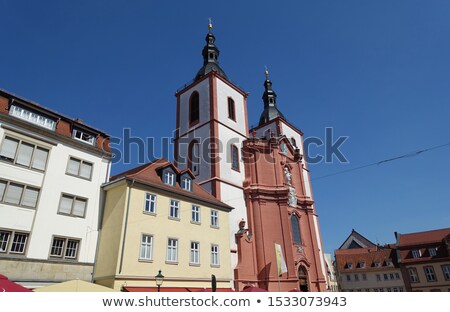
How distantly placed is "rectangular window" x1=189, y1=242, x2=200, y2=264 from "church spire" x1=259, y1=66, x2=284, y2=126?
31141 millimetres

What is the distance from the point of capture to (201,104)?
36125 mm

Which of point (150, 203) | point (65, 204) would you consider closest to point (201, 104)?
point (150, 203)

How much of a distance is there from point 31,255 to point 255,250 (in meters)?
18.5

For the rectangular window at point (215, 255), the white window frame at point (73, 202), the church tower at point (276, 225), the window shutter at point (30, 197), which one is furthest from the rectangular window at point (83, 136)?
the church tower at point (276, 225)

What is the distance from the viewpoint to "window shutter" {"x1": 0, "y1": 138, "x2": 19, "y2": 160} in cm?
1677

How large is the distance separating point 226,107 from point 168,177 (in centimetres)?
1545

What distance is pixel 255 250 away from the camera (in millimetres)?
28656

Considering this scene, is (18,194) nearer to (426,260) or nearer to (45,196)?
(45,196)

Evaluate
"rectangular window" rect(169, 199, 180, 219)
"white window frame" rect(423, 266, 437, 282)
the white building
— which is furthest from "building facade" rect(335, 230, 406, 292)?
the white building

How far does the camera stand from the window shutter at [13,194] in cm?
1629

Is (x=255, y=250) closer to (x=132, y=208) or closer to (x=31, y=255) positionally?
(x=132, y=208)

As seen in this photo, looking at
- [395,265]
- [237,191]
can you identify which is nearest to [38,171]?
[237,191]

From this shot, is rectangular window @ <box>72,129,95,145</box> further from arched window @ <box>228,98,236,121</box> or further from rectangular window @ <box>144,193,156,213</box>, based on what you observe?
arched window @ <box>228,98,236,121</box>

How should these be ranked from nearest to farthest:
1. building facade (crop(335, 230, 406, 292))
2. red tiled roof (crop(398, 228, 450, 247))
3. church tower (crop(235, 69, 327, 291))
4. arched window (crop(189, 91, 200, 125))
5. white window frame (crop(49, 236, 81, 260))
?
white window frame (crop(49, 236, 81, 260))
church tower (crop(235, 69, 327, 291))
arched window (crop(189, 91, 200, 125))
red tiled roof (crop(398, 228, 450, 247))
building facade (crop(335, 230, 406, 292))
